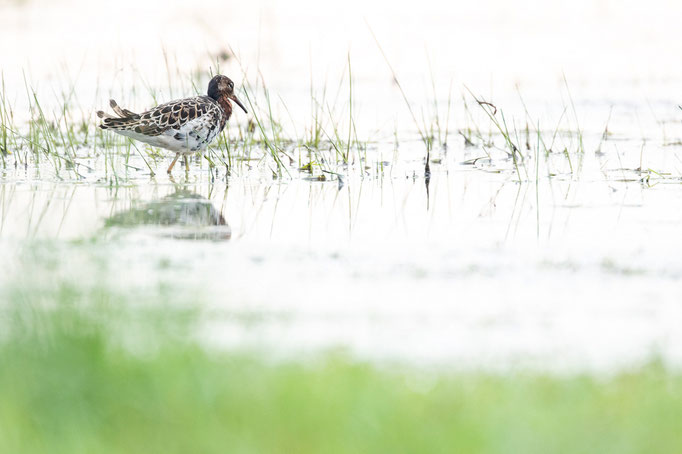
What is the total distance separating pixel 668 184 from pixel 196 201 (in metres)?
3.65

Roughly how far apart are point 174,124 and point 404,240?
327 cm

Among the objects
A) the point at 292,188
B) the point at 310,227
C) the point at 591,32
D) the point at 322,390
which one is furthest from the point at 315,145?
the point at 591,32

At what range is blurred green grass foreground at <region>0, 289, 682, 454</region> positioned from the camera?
3.19 metres

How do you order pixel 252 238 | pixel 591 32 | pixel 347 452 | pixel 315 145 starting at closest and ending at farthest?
pixel 347 452
pixel 252 238
pixel 315 145
pixel 591 32

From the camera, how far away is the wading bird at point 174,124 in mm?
8766

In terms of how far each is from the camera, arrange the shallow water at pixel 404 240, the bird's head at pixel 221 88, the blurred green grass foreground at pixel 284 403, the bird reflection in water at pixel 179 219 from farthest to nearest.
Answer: the bird's head at pixel 221 88
the bird reflection in water at pixel 179 219
the shallow water at pixel 404 240
the blurred green grass foreground at pixel 284 403

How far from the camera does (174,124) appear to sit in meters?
8.77

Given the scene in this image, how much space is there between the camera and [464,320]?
4.59 m

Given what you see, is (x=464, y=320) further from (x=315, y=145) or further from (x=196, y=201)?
(x=315, y=145)

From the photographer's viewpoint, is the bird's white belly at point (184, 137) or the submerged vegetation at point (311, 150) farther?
the bird's white belly at point (184, 137)

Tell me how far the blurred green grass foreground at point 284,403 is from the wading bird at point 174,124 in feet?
15.8

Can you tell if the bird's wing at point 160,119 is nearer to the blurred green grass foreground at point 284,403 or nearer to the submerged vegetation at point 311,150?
the submerged vegetation at point 311,150

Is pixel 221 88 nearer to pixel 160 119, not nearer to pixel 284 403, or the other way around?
pixel 160 119

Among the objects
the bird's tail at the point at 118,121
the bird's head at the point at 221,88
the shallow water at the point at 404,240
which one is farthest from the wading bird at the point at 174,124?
the bird's head at the point at 221,88
